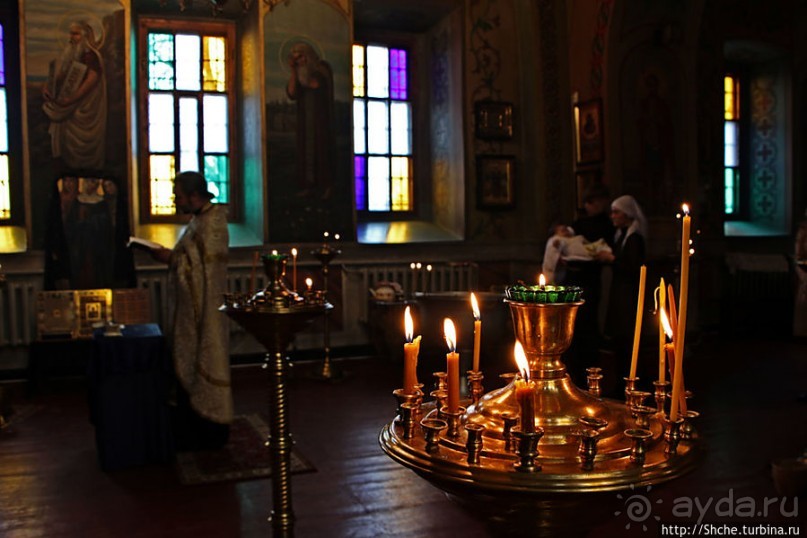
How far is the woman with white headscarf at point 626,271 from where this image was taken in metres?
5.64

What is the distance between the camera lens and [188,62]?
30.4 ft

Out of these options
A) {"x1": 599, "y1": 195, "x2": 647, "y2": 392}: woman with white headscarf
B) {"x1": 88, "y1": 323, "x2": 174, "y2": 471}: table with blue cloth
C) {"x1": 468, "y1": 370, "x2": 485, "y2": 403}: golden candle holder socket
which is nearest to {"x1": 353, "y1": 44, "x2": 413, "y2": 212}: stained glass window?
{"x1": 599, "y1": 195, "x2": 647, "y2": 392}: woman with white headscarf

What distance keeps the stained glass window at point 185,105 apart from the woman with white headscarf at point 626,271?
522cm

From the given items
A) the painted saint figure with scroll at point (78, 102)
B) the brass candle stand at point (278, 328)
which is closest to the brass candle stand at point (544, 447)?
the brass candle stand at point (278, 328)

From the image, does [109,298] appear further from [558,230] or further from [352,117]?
[558,230]

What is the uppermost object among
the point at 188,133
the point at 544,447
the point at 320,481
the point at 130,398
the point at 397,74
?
the point at 397,74

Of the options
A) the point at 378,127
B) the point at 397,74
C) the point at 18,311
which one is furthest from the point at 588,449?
the point at 397,74

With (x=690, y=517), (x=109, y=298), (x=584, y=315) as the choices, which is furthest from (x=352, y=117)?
(x=690, y=517)

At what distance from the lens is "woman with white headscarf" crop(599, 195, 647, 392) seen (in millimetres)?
5645

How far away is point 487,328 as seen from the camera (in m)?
7.97

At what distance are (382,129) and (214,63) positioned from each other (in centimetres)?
220

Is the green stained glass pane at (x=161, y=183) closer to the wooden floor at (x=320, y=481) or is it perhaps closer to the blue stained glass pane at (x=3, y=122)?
the blue stained glass pane at (x=3, y=122)

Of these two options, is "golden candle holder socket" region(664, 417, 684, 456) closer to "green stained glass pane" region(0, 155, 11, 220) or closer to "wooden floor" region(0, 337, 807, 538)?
"wooden floor" region(0, 337, 807, 538)

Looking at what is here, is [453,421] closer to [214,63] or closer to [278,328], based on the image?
[278,328]
